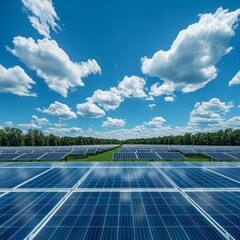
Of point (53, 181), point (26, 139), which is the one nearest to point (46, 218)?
point (53, 181)

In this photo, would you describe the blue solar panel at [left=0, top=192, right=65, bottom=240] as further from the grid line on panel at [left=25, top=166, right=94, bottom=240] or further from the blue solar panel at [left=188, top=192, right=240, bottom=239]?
the blue solar panel at [left=188, top=192, right=240, bottom=239]

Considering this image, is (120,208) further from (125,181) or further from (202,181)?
(202,181)

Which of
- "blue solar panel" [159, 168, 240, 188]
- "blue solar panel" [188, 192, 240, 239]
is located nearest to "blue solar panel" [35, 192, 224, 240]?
"blue solar panel" [188, 192, 240, 239]

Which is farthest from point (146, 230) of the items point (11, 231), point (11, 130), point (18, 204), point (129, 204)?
point (11, 130)

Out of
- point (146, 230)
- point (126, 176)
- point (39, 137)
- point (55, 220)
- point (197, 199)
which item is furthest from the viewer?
point (39, 137)

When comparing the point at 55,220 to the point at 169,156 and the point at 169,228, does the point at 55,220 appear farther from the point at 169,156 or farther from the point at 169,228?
the point at 169,156

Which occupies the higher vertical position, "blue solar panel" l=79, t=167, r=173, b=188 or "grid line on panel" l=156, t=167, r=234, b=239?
"blue solar panel" l=79, t=167, r=173, b=188

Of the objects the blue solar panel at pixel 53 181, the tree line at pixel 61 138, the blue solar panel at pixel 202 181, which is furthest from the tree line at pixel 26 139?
the blue solar panel at pixel 202 181
